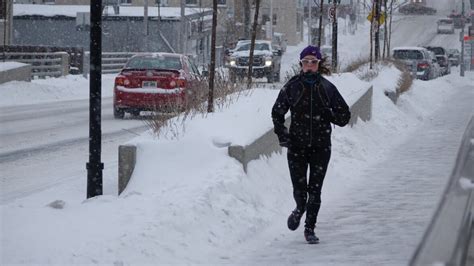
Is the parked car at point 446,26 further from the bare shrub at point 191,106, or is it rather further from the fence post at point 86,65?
the bare shrub at point 191,106

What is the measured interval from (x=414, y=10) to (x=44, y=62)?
74.1 metres

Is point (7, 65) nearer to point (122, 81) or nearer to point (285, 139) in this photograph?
point (122, 81)

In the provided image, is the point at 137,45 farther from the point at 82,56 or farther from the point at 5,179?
the point at 5,179

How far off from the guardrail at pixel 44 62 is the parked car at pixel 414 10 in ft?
230

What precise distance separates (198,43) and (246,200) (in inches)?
2171

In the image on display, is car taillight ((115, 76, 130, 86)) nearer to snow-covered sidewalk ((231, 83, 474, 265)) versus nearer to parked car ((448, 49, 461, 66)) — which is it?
snow-covered sidewalk ((231, 83, 474, 265))

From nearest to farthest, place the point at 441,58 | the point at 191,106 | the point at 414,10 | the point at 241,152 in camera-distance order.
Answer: the point at 241,152
the point at 191,106
the point at 441,58
the point at 414,10

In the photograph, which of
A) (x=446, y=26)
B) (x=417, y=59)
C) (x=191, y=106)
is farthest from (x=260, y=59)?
(x=446, y=26)

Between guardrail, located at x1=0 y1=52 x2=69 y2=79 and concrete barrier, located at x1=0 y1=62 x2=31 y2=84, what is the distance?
247 cm

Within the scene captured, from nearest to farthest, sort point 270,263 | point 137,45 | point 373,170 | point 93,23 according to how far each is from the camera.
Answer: point 270,263 → point 93,23 → point 373,170 → point 137,45

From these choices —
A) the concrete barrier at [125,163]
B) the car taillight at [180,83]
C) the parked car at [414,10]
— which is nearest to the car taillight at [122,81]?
the car taillight at [180,83]

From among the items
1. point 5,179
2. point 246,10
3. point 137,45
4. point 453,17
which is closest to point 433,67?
point 246,10

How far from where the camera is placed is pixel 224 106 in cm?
1338

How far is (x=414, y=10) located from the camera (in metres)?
108
